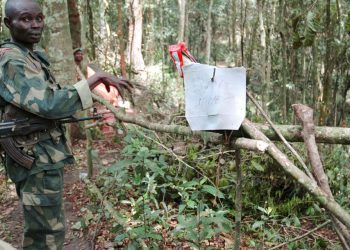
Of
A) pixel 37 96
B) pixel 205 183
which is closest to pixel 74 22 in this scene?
pixel 205 183

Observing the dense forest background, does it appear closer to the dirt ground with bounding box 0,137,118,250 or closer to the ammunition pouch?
the dirt ground with bounding box 0,137,118,250

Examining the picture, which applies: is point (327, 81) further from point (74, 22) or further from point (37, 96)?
point (37, 96)

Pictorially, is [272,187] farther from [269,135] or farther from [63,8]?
[63,8]

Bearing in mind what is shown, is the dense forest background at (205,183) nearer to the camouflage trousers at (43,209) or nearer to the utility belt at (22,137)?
the camouflage trousers at (43,209)

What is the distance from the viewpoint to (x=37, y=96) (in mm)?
2570

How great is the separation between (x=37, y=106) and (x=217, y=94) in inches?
45.0

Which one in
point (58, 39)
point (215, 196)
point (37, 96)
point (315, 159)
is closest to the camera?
point (315, 159)

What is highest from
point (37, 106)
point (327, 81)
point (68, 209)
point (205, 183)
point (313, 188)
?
point (37, 106)

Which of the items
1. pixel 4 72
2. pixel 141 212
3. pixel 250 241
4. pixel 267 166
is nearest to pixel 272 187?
pixel 267 166

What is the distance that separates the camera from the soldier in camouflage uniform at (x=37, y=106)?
2.59 meters

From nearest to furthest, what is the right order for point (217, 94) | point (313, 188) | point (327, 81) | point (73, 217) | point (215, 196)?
1. point (313, 188)
2. point (217, 94)
3. point (215, 196)
4. point (73, 217)
5. point (327, 81)

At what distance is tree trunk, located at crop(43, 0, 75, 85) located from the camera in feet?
17.6

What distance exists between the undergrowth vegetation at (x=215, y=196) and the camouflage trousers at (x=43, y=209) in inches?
32.6

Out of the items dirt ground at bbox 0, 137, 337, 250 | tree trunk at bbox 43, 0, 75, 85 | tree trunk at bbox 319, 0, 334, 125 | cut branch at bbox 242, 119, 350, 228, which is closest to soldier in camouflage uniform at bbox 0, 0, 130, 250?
dirt ground at bbox 0, 137, 337, 250
